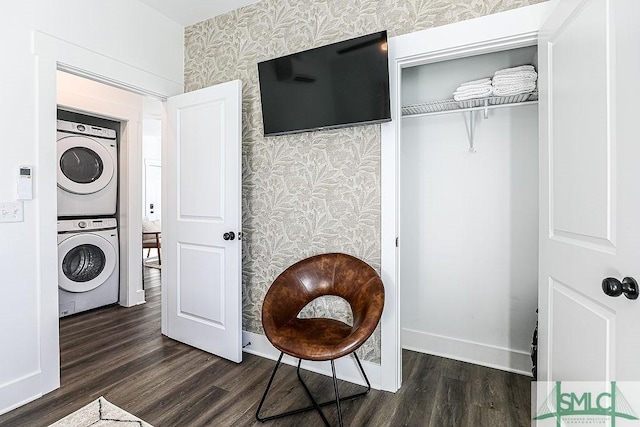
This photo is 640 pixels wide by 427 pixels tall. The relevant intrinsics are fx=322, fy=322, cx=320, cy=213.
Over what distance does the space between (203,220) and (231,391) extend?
1.23m

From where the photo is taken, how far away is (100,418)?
1.72 m

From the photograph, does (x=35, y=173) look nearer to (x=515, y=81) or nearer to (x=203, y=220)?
(x=203, y=220)

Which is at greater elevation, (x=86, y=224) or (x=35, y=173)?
(x=35, y=173)

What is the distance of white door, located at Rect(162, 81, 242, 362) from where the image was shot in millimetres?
2359

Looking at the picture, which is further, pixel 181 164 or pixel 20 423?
pixel 181 164

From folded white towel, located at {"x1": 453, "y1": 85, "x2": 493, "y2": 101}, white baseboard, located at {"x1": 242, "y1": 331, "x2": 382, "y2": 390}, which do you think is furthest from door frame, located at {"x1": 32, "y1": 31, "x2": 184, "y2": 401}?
folded white towel, located at {"x1": 453, "y1": 85, "x2": 493, "y2": 101}

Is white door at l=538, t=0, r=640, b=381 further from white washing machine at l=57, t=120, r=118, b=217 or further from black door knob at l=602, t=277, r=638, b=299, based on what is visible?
white washing machine at l=57, t=120, r=118, b=217

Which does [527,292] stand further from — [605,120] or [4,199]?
[4,199]

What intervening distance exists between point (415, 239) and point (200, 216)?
173 cm

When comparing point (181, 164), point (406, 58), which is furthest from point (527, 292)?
point (181, 164)

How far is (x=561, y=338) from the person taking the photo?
1356 millimetres

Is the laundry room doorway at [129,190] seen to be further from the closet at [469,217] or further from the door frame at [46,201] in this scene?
the closet at [469,217]

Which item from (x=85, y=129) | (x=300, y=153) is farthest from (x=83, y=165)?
(x=300, y=153)

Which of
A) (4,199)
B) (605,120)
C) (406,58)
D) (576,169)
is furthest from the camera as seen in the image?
(406,58)
